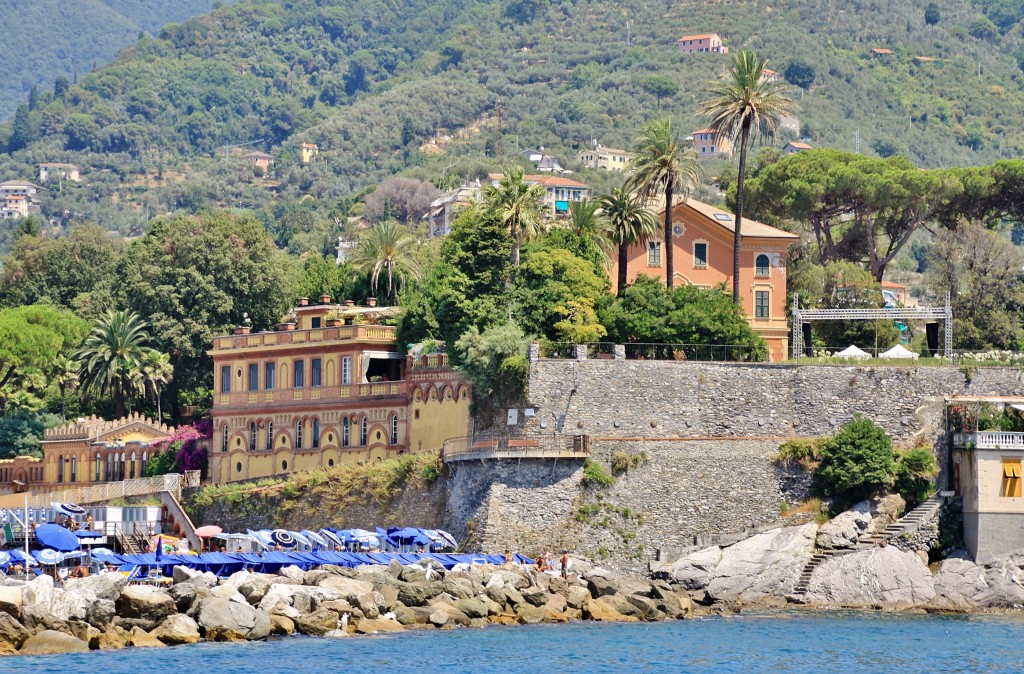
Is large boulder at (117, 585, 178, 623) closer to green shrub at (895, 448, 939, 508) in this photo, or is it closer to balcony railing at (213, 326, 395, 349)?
balcony railing at (213, 326, 395, 349)

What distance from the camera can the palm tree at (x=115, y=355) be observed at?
3467 inches

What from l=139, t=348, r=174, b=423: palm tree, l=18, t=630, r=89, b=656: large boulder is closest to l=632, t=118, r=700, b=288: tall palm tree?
l=139, t=348, r=174, b=423: palm tree

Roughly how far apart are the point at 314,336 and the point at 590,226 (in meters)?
12.5

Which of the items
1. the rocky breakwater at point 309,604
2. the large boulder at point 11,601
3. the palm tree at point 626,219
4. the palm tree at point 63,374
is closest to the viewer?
the large boulder at point 11,601

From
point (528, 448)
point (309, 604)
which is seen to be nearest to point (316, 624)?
point (309, 604)

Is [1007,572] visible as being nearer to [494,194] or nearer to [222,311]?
[494,194]

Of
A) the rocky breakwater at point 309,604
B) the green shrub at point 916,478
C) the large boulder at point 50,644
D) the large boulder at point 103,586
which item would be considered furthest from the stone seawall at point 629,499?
the large boulder at point 50,644

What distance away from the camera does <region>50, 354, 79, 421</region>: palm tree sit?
93562 millimetres

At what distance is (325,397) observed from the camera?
75.9 metres

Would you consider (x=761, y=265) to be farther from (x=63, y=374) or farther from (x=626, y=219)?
(x=63, y=374)

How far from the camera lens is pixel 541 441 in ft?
211

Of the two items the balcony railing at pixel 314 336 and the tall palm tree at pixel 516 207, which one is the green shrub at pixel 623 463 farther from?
the balcony railing at pixel 314 336

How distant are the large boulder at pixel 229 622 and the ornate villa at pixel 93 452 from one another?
32.4 m

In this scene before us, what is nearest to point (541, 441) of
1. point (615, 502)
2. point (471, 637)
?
point (615, 502)
